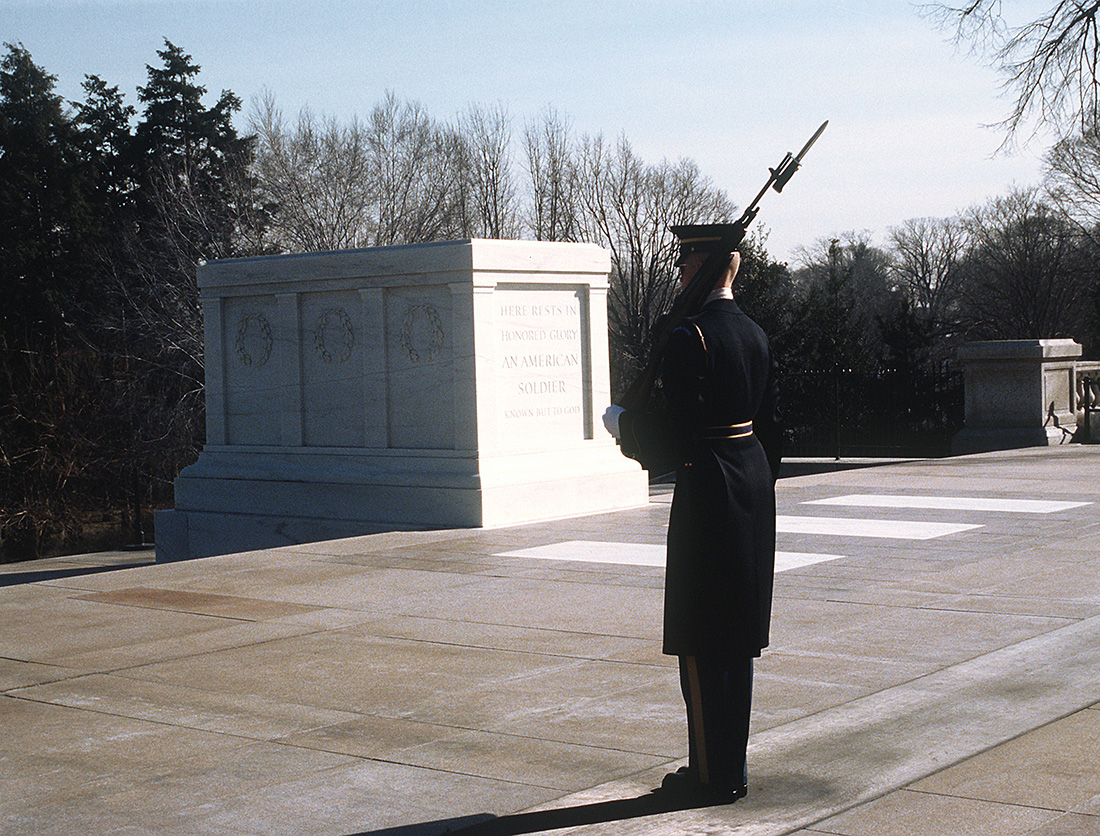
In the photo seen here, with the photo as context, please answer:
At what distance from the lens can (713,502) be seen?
3953 millimetres

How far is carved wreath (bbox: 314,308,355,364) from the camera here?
1183 cm

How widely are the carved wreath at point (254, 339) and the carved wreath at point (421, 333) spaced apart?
6.55 feet

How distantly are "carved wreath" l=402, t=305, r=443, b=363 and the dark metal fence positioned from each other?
12.5 m

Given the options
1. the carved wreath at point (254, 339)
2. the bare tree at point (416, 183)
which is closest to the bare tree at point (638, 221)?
the bare tree at point (416, 183)

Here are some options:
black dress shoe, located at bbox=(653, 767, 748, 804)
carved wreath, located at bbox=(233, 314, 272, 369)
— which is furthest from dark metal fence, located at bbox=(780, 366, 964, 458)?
black dress shoe, located at bbox=(653, 767, 748, 804)

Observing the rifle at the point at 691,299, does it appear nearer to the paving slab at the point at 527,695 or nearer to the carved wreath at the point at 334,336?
the paving slab at the point at 527,695

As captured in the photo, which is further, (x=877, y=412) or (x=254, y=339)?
(x=877, y=412)

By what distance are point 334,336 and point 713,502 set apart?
8460 mm

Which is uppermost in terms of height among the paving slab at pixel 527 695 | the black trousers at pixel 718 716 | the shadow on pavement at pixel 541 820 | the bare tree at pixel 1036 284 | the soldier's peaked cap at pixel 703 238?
the bare tree at pixel 1036 284

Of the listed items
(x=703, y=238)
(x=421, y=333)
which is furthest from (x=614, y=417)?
(x=421, y=333)

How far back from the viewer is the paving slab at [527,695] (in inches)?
147

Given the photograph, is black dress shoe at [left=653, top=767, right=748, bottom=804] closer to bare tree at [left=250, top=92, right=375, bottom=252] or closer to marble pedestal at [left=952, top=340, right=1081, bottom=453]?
marble pedestal at [left=952, top=340, right=1081, bottom=453]

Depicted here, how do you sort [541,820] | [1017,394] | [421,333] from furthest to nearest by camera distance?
[1017,394] → [421,333] → [541,820]

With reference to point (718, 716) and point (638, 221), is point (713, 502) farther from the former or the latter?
point (638, 221)
